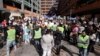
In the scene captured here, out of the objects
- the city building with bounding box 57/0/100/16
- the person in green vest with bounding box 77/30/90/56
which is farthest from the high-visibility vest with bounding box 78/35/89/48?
the city building with bounding box 57/0/100/16

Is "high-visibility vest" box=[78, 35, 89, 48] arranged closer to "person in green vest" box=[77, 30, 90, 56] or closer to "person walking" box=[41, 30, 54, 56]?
"person in green vest" box=[77, 30, 90, 56]

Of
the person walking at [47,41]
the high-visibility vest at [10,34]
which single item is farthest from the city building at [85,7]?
the person walking at [47,41]

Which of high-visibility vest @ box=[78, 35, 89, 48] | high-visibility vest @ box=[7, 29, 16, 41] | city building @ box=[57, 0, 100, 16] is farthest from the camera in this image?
city building @ box=[57, 0, 100, 16]

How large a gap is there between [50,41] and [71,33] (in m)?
9.27

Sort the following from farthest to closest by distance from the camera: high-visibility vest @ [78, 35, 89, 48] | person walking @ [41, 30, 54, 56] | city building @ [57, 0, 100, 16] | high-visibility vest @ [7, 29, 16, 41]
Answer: city building @ [57, 0, 100, 16]
high-visibility vest @ [7, 29, 16, 41]
high-visibility vest @ [78, 35, 89, 48]
person walking @ [41, 30, 54, 56]

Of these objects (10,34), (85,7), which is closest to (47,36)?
(10,34)

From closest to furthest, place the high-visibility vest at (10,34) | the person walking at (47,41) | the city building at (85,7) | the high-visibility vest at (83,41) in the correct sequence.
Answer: the person walking at (47,41)
the high-visibility vest at (83,41)
the high-visibility vest at (10,34)
the city building at (85,7)

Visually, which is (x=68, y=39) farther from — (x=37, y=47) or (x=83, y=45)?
(x=83, y=45)

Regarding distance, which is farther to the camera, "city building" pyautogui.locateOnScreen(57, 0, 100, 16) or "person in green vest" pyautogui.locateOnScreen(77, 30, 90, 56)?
"city building" pyautogui.locateOnScreen(57, 0, 100, 16)

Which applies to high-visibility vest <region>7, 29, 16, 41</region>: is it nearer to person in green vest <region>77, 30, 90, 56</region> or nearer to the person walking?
the person walking

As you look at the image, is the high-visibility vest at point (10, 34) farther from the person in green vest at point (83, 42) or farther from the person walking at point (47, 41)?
the person in green vest at point (83, 42)

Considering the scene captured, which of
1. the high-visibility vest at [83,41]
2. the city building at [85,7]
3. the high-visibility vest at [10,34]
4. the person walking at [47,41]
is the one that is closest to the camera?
the person walking at [47,41]

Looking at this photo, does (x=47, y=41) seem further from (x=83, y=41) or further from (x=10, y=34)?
(x=10, y=34)

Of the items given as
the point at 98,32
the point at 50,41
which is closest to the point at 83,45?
the point at 50,41
